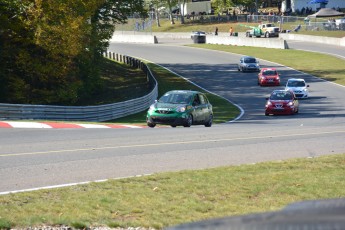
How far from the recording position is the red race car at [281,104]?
37031 mm

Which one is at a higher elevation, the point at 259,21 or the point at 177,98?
the point at 177,98

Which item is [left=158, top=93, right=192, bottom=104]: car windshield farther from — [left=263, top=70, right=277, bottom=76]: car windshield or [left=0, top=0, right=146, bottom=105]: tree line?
[left=263, top=70, right=277, bottom=76]: car windshield

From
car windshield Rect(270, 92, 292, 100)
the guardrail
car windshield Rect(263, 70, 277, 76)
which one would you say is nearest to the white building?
car windshield Rect(263, 70, 277, 76)

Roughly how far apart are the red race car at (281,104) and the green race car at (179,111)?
1034 centimetres

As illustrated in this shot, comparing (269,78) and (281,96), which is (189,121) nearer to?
(281,96)

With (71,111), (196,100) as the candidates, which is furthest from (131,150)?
(71,111)

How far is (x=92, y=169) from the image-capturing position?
12172mm

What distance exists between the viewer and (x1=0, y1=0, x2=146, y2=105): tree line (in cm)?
3419

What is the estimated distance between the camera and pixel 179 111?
25500 millimetres

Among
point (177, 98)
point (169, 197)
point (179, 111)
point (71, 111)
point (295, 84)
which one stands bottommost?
point (295, 84)

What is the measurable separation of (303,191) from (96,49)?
3489 centimetres

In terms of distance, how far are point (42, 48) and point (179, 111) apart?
13053mm

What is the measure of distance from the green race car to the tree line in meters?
9.84

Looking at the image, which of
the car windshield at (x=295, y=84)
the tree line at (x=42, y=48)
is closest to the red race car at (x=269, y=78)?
the car windshield at (x=295, y=84)
